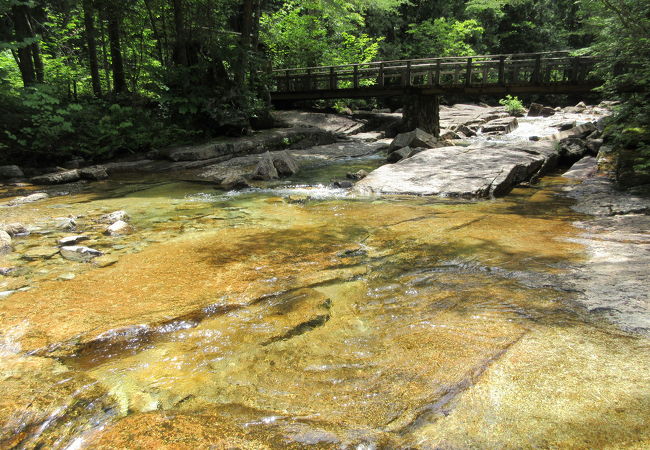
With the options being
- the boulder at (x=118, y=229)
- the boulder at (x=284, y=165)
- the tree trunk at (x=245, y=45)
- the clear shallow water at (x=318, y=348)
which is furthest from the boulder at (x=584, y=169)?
the tree trunk at (x=245, y=45)

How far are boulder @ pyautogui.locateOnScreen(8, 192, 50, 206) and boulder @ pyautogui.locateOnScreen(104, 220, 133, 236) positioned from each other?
11.7 ft

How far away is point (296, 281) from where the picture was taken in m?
4.04

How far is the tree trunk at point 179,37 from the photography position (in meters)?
15.0

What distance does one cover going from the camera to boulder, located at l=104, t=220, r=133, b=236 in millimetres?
5738

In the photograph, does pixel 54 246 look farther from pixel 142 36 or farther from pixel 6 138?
pixel 142 36

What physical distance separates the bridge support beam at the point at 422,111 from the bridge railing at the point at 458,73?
0.64 meters

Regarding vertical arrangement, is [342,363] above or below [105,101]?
below

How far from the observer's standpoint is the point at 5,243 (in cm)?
506

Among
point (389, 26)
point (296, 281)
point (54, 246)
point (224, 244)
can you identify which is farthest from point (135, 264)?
point (389, 26)

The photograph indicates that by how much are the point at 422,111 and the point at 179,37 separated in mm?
10470

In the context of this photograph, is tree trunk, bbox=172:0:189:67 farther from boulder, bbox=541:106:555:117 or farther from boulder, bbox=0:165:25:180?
boulder, bbox=541:106:555:117

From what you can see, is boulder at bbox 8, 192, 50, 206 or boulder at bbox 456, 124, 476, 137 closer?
boulder at bbox 8, 192, 50, 206

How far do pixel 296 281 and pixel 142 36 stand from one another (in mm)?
17947

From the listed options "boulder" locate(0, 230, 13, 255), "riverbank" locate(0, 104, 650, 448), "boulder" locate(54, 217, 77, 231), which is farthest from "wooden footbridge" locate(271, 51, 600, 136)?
"boulder" locate(0, 230, 13, 255)
